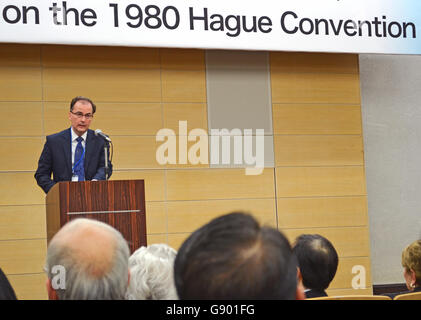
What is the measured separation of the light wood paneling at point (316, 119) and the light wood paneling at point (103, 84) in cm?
152

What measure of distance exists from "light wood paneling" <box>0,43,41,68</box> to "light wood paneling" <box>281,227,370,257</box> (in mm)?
3666

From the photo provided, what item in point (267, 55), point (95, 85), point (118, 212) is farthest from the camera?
point (267, 55)

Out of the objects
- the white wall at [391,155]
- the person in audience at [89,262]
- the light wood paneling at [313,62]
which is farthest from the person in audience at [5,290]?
the white wall at [391,155]

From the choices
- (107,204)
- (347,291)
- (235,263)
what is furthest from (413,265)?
(347,291)

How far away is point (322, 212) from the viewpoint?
290 inches

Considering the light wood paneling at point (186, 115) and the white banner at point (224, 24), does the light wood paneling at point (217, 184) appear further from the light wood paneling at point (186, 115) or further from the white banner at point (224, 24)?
the white banner at point (224, 24)

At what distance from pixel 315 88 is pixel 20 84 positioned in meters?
3.48

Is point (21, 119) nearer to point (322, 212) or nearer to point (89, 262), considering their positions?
point (322, 212)

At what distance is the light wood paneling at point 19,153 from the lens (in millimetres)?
6551

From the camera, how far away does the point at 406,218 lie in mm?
7914

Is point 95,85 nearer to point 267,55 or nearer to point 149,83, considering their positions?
point 149,83
